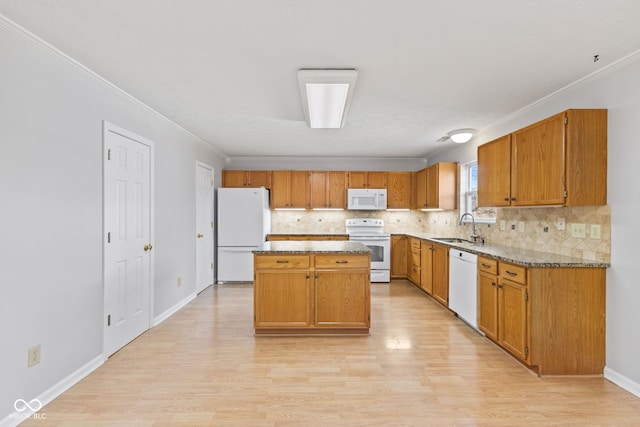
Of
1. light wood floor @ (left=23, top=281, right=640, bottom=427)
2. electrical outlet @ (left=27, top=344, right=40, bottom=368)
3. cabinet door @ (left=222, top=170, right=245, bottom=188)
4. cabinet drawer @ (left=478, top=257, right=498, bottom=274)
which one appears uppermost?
cabinet door @ (left=222, top=170, right=245, bottom=188)

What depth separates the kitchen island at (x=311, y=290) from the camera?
3.10 metres

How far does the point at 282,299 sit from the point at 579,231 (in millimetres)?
2732

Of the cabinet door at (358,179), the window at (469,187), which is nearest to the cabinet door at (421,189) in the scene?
the window at (469,187)

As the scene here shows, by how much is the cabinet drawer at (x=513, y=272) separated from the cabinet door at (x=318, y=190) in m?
3.67

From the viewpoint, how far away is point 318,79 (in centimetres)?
242

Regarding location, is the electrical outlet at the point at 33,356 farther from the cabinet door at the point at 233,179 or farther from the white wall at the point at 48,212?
the cabinet door at the point at 233,179

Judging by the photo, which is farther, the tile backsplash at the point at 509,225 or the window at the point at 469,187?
the window at the point at 469,187

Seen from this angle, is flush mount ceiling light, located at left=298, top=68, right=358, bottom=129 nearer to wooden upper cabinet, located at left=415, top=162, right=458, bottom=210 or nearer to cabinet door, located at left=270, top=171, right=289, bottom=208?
wooden upper cabinet, located at left=415, top=162, right=458, bottom=210

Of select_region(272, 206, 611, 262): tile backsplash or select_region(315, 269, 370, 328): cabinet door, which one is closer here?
select_region(272, 206, 611, 262): tile backsplash

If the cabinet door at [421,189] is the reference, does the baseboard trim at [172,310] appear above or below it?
below

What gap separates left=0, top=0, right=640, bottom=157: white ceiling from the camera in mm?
1670

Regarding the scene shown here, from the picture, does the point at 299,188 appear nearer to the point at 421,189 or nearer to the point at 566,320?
the point at 421,189

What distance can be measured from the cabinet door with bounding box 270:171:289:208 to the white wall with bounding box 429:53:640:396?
180 inches

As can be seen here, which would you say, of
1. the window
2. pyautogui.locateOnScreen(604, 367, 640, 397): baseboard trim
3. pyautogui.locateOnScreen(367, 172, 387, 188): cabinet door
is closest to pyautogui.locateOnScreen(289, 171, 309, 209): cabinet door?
pyautogui.locateOnScreen(367, 172, 387, 188): cabinet door
